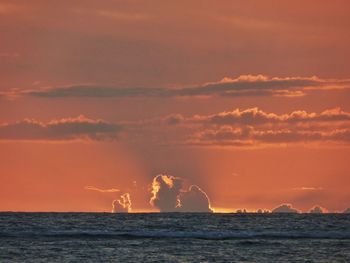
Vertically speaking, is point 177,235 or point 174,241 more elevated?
point 177,235

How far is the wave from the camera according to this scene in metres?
122

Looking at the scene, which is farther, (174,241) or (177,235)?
(177,235)

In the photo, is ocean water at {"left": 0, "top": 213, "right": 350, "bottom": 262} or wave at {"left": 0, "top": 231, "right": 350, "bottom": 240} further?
wave at {"left": 0, "top": 231, "right": 350, "bottom": 240}

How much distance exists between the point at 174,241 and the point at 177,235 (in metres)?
9.95

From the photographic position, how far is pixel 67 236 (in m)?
122

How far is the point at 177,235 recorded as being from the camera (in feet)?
411

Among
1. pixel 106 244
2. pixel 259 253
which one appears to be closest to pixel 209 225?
pixel 106 244

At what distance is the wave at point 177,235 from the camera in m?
122

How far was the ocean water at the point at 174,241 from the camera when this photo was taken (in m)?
93.2

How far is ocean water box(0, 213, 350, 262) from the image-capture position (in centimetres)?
9325

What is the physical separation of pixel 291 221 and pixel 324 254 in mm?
65441

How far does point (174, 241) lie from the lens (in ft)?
378

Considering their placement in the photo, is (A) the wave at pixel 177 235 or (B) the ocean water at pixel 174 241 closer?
(B) the ocean water at pixel 174 241

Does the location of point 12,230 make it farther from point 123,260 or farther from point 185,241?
point 123,260
